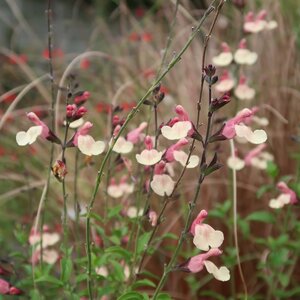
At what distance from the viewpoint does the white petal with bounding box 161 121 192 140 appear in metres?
1.22

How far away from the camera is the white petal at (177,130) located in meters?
1.22

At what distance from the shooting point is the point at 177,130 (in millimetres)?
1233

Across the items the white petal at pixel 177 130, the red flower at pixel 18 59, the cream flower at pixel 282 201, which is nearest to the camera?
the white petal at pixel 177 130

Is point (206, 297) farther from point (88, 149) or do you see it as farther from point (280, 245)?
point (88, 149)

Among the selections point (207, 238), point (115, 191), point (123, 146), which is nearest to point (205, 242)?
point (207, 238)

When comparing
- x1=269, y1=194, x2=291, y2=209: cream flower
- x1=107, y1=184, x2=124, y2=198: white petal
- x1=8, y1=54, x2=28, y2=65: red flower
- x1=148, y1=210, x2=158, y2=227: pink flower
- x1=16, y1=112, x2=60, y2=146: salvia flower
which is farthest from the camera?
x1=8, y1=54, x2=28, y2=65: red flower

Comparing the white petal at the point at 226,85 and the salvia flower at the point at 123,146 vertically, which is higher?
the white petal at the point at 226,85

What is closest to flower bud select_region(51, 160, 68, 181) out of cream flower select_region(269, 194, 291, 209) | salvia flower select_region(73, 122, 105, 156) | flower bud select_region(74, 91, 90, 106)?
salvia flower select_region(73, 122, 105, 156)

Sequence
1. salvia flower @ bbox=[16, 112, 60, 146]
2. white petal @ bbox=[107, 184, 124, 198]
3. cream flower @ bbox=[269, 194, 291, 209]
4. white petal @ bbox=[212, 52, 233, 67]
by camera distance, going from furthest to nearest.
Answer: white petal @ bbox=[212, 52, 233, 67] < white petal @ bbox=[107, 184, 124, 198] < cream flower @ bbox=[269, 194, 291, 209] < salvia flower @ bbox=[16, 112, 60, 146]

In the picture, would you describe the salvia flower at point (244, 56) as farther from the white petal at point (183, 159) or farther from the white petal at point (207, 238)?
the white petal at point (207, 238)

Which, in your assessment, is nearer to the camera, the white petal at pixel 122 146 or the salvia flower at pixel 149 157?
the salvia flower at pixel 149 157

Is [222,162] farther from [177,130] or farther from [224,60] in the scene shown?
[177,130]

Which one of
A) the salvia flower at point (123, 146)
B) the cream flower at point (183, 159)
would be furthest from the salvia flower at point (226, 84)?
the cream flower at point (183, 159)

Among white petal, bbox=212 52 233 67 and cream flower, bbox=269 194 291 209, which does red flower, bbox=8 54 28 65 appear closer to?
white petal, bbox=212 52 233 67
